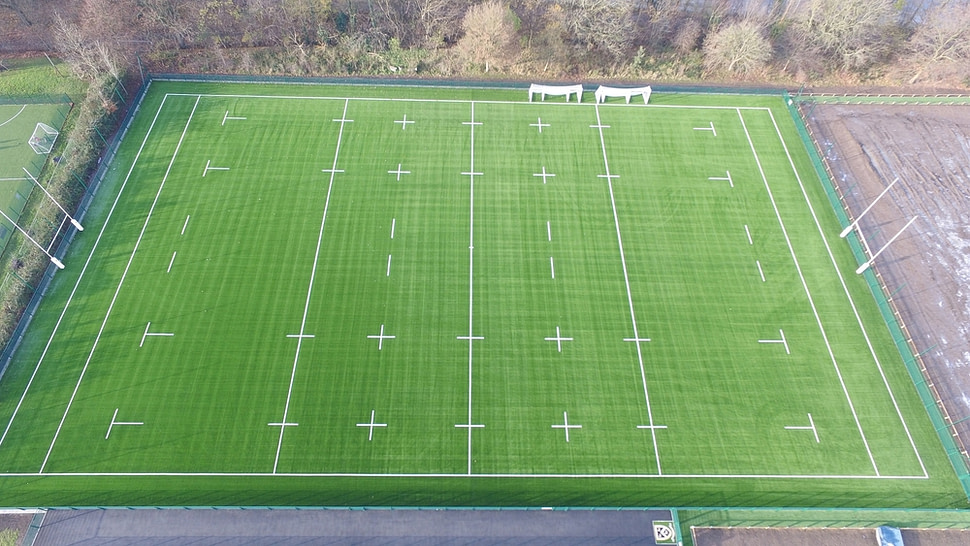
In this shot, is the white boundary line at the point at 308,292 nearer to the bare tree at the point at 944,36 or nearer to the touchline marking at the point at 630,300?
the touchline marking at the point at 630,300

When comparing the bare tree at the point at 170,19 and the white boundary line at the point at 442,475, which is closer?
the white boundary line at the point at 442,475

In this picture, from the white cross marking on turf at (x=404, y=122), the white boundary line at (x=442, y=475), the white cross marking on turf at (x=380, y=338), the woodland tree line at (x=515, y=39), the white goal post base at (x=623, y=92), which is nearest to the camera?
the white boundary line at (x=442, y=475)

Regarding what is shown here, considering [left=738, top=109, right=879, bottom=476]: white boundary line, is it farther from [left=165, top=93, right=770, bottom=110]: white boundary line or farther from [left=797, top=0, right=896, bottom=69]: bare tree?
[left=797, top=0, right=896, bottom=69]: bare tree

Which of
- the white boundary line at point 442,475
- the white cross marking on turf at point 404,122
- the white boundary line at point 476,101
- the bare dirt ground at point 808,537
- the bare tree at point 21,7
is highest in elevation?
the bare tree at point 21,7

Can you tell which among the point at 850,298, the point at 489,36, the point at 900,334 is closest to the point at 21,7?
the point at 489,36

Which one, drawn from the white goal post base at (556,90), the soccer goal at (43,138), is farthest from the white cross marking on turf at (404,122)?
the soccer goal at (43,138)

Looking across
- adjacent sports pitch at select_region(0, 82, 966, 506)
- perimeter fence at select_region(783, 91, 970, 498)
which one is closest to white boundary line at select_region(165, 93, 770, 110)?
adjacent sports pitch at select_region(0, 82, 966, 506)

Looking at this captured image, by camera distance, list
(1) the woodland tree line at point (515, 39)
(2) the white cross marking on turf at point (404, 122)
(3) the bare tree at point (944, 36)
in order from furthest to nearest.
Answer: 1. (1) the woodland tree line at point (515, 39)
2. (3) the bare tree at point (944, 36)
3. (2) the white cross marking on turf at point (404, 122)
